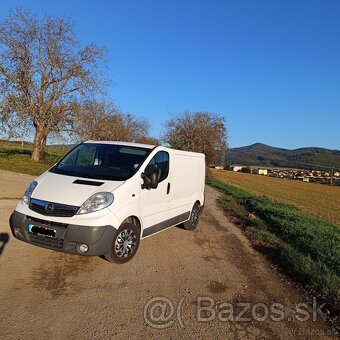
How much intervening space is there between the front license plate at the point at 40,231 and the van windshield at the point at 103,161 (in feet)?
3.69

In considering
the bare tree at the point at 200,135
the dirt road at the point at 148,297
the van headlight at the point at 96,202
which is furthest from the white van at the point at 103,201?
the bare tree at the point at 200,135

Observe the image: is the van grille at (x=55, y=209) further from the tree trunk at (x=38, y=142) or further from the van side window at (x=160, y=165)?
the tree trunk at (x=38, y=142)

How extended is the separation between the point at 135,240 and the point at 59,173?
1784mm

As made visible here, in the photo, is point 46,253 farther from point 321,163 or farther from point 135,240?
point 321,163

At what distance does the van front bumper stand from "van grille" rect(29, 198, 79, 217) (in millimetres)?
131

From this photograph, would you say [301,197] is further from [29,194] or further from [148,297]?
[148,297]

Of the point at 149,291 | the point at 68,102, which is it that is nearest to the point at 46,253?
the point at 149,291

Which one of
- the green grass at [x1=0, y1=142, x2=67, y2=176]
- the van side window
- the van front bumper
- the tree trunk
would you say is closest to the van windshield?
the van side window

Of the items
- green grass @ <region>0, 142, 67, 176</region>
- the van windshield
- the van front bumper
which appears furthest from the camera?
green grass @ <region>0, 142, 67, 176</region>

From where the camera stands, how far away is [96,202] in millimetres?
5113

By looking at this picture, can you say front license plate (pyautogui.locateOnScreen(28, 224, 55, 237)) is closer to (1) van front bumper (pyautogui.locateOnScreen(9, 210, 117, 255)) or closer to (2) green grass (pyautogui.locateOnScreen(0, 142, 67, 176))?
(1) van front bumper (pyautogui.locateOnScreen(9, 210, 117, 255))

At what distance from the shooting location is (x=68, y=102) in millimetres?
27469

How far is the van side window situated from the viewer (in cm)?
630

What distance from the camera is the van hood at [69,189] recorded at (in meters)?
5.12
